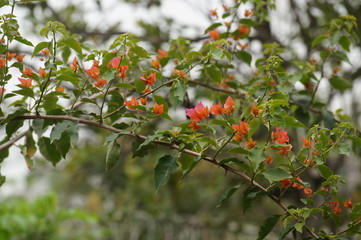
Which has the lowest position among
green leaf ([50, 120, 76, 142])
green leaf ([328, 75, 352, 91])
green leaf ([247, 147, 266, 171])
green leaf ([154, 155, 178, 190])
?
green leaf ([247, 147, 266, 171])

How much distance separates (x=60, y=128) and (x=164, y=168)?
10.7 inches

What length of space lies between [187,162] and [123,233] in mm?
3069

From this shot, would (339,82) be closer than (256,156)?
No

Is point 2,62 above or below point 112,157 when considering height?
above

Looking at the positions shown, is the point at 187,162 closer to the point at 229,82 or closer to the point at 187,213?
the point at 229,82

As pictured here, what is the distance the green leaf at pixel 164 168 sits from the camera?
2.91 ft

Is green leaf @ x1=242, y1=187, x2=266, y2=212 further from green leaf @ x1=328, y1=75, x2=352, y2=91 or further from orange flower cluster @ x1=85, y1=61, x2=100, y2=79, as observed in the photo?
green leaf @ x1=328, y1=75, x2=352, y2=91

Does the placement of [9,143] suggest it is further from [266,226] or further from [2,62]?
[266,226]

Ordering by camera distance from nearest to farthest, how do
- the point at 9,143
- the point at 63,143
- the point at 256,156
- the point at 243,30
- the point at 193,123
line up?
the point at 256,156
the point at 193,123
the point at 63,143
the point at 9,143
the point at 243,30

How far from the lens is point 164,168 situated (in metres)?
0.90

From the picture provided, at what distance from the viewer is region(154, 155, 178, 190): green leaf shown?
2.91 ft

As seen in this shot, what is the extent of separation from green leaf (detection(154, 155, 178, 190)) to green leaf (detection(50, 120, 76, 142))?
0.79 feet

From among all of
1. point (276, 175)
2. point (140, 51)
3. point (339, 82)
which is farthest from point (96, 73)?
point (339, 82)

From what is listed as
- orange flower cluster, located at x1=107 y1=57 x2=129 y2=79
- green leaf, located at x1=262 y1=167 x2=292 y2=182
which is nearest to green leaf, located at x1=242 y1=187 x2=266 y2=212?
green leaf, located at x1=262 y1=167 x2=292 y2=182
